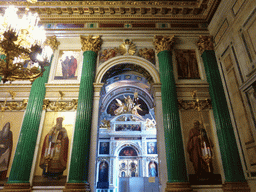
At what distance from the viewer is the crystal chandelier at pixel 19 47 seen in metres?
3.63

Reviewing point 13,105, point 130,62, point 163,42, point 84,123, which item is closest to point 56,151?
point 84,123

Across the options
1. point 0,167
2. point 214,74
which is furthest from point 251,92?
point 0,167

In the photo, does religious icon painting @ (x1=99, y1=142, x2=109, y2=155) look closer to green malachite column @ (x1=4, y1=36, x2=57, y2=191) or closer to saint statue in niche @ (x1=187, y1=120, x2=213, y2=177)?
green malachite column @ (x1=4, y1=36, x2=57, y2=191)

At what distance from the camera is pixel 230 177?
5.48 m

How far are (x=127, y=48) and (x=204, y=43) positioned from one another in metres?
3.12

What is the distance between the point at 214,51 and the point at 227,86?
1.67m

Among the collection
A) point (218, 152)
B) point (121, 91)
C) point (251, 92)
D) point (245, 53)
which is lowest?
point (218, 152)

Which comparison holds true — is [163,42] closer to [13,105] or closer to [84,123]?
[84,123]

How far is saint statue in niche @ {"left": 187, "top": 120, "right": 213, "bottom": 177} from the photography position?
5.59m

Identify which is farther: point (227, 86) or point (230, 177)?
point (227, 86)

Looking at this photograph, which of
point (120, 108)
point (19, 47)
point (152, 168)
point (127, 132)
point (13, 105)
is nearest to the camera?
point (19, 47)

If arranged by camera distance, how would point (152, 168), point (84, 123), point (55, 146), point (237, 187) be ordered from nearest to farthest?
point (237, 187), point (55, 146), point (84, 123), point (152, 168)

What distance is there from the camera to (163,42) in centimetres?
748

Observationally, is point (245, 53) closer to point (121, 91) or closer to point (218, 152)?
point (218, 152)
